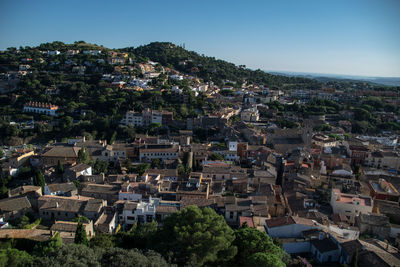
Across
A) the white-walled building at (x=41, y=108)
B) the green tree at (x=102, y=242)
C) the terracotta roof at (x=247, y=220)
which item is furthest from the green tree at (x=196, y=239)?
the white-walled building at (x=41, y=108)

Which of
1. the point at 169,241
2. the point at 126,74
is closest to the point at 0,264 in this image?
the point at 169,241

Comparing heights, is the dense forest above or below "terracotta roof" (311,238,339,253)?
above

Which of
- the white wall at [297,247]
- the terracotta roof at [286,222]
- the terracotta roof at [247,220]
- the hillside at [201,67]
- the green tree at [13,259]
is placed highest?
the hillside at [201,67]

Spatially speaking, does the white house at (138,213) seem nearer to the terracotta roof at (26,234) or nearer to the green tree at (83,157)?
the terracotta roof at (26,234)

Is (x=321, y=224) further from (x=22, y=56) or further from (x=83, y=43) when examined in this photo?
(x=83, y=43)

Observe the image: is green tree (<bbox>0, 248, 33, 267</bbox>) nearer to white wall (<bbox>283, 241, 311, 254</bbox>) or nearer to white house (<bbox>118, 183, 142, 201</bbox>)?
white house (<bbox>118, 183, 142, 201</bbox>)

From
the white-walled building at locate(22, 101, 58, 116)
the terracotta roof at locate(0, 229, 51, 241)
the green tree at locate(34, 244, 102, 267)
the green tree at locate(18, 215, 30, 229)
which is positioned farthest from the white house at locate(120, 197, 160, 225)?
the white-walled building at locate(22, 101, 58, 116)

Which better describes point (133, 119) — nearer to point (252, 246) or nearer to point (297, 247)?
point (297, 247)
